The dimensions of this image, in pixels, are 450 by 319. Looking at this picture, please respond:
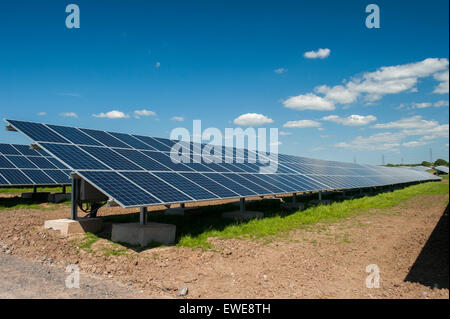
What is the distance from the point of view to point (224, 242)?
1285cm

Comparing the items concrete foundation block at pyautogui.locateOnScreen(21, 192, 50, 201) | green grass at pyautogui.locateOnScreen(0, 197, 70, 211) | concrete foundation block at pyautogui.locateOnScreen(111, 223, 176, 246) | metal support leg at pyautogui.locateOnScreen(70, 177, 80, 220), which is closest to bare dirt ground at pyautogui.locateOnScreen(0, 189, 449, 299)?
concrete foundation block at pyautogui.locateOnScreen(111, 223, 176, 246)

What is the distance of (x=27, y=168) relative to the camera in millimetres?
26375

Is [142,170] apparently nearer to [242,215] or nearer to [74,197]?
[74,197]

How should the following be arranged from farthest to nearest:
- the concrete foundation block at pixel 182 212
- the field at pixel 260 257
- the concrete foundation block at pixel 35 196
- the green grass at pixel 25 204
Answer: the concrete foundation block at pixel 35 196 → the green grass at pixel 25 204 → the concrete foundation block at pixel 182 212 → the field at pixel 260 257

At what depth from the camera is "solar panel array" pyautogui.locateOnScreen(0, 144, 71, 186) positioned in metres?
24.0

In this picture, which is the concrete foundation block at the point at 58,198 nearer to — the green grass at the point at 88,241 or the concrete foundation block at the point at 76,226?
the concrete foundation block at the point at 76,226

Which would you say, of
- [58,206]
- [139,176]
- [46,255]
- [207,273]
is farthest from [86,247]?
[58,206]

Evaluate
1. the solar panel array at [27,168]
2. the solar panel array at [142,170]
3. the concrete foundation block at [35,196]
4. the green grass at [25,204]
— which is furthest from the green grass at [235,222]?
the concrete foundation block at [35,196]

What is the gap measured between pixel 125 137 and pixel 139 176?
5.89 meters

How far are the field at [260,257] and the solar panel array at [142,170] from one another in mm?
1770

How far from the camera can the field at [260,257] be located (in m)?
8.54

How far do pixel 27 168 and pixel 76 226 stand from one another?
16293 mm

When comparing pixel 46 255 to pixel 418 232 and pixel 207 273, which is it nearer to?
pixel 207 273
